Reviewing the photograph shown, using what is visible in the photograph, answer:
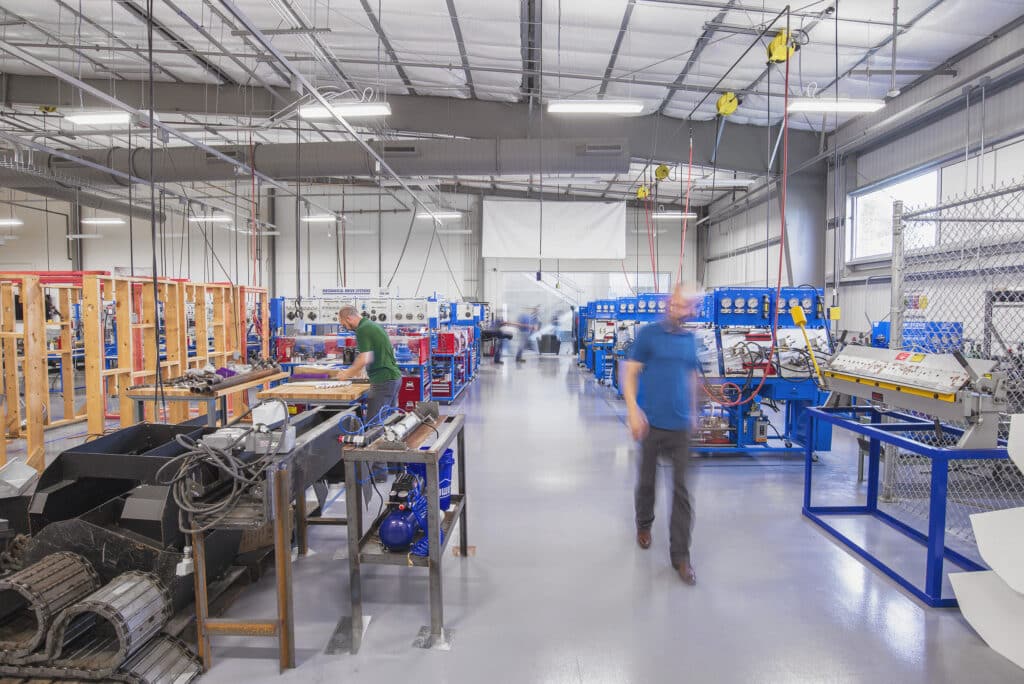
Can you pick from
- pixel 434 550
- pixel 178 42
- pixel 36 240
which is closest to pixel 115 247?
pixel 36 240

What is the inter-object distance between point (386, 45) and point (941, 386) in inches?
323

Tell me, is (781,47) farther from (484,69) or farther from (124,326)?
(124,326)

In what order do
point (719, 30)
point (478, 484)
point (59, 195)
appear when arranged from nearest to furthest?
point (478, 484)
point (719, 30)
point (59, 195)

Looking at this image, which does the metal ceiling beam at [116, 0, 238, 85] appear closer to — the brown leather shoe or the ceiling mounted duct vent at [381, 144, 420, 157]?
the ceiling mounted duct vent at [381, 144, 420, 157]

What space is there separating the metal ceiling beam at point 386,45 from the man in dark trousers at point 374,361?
471 cm

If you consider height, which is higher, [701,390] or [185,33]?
[185,33]

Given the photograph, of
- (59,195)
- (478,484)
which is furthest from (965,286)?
(59,195)

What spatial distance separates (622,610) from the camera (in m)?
2.71

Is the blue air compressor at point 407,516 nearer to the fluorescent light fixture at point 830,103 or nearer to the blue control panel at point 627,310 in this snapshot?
the fluorescent light fixture at point 830,103

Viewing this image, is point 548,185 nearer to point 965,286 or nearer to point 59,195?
point 965,286

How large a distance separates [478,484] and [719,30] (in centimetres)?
668

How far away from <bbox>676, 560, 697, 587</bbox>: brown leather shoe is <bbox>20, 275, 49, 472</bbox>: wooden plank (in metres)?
5.93

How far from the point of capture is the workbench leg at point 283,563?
2246mm

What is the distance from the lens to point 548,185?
16.7 m
